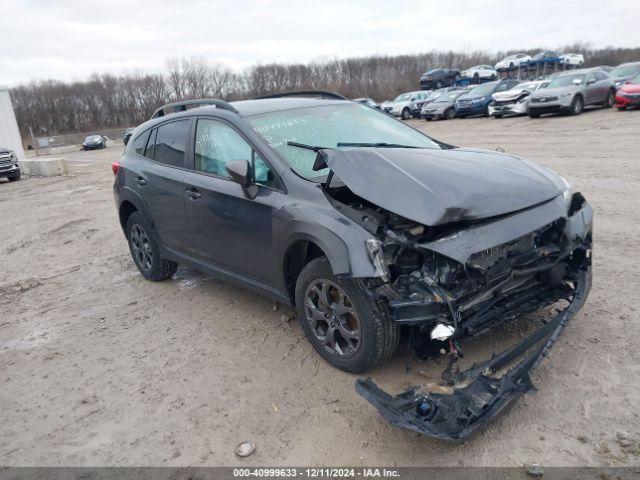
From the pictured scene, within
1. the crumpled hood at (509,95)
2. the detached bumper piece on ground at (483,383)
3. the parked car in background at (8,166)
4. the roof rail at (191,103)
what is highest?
the roof rail at (191,103)

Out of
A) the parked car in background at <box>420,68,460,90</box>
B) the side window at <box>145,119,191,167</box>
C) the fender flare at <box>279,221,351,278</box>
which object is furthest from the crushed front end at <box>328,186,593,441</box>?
the parked car in background at <box>420,68,460,90</box>

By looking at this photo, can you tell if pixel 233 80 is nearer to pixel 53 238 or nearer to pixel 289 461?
pixel 53 238

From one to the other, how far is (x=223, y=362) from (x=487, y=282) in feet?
6.55

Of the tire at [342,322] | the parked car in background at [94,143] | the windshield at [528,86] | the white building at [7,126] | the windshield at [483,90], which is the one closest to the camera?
the tire at [342,322]

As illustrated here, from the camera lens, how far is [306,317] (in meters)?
3.56

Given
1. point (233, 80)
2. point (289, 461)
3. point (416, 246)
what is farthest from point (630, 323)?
point (233, 80)

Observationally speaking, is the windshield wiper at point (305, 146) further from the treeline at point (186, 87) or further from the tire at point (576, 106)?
the treeline at point (186, 87)

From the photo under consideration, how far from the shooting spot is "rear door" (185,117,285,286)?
377 centimetres

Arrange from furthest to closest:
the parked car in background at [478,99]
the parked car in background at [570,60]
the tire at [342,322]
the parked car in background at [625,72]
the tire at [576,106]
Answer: the parked car in background at [570,60]
the parked car in background at [478,99]
the parked car in background at [625,72]
the tire at [576,106]
the tire at [342,322]

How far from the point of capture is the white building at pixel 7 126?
2703 centimetres

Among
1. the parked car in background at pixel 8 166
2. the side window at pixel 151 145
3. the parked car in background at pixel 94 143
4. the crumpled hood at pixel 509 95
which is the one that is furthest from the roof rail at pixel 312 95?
the parked car in background at pixel 94 143

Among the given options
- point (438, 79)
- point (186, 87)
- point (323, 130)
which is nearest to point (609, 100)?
point (323, 130)

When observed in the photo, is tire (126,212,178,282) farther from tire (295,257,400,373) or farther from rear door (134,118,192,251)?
tire (295,257,400,373)

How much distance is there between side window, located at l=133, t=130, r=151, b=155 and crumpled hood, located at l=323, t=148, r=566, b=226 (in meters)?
2.82
